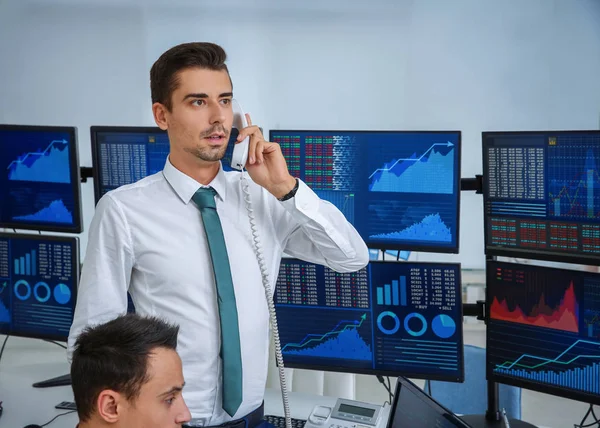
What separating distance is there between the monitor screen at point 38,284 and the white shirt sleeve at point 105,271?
0.67 m

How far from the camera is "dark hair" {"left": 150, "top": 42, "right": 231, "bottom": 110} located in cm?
171

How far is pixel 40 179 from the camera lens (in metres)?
2.38

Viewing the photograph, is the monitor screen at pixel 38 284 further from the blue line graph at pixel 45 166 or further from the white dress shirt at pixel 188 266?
the white dress shirt at pixel 188 266

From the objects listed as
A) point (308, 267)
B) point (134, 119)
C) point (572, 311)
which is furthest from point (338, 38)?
point (572, 311)

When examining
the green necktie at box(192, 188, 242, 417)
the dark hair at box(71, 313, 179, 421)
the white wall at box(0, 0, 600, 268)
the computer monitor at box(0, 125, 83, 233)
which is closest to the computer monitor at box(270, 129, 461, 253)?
the green necktie at box(192, 188, 242, 417)

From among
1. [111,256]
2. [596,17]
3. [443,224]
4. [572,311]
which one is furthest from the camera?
[596,17]

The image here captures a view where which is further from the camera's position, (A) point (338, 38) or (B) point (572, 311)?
(A) point (338, 38)

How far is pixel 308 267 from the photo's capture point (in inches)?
84.4

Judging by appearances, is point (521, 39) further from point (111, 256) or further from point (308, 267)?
point (111, 256)

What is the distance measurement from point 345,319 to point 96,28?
3.24m

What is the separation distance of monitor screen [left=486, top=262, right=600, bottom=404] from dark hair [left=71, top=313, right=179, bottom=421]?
0.98 meters

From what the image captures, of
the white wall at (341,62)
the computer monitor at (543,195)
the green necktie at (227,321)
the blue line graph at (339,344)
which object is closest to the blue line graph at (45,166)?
the green necktie at (227,321)

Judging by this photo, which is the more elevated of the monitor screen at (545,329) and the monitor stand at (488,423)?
the monitor screen at (545,329)

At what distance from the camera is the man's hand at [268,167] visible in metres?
1.72
